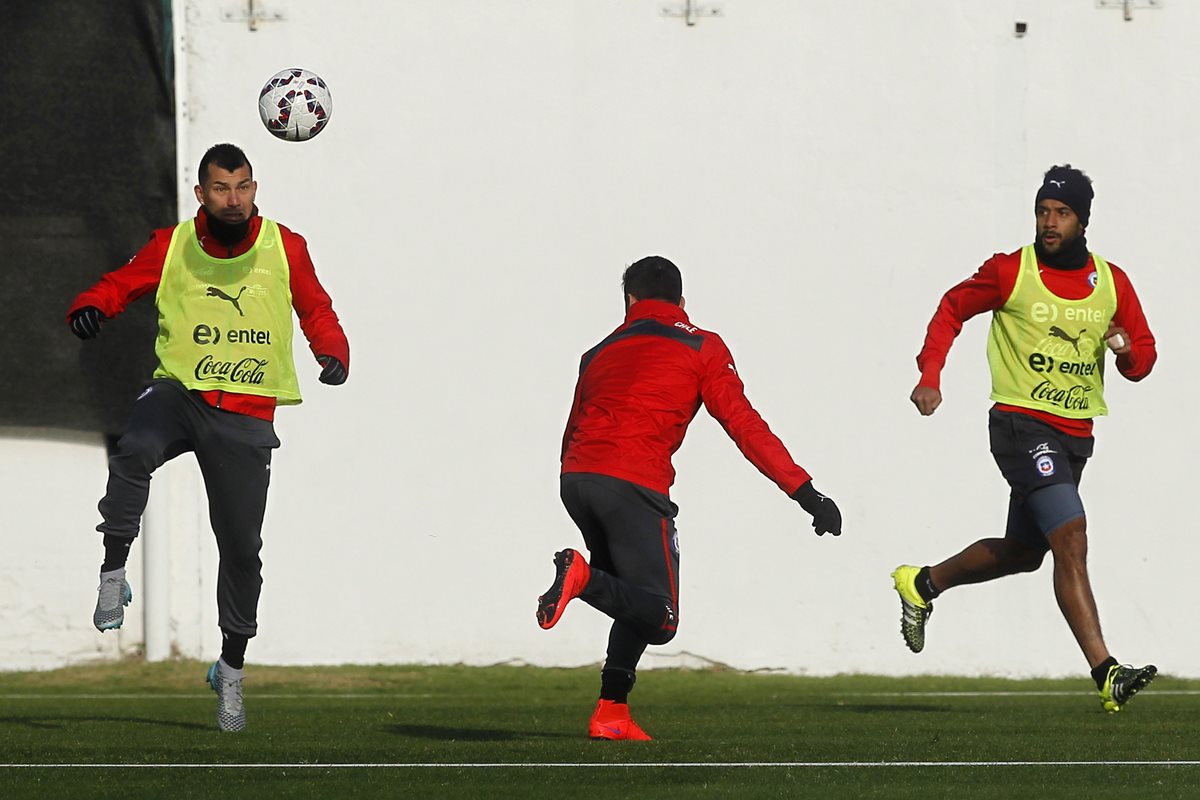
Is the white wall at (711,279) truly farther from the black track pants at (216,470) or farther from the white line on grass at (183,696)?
the black track pants at (216,470)

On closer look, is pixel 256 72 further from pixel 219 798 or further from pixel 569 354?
pixel 219 798

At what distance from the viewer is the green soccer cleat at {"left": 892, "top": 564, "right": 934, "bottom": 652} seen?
24.8ft

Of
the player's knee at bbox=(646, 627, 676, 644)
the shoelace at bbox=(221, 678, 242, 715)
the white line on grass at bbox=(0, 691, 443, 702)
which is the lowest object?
the white line on grass at bbox=(0, 691, 443, 702)

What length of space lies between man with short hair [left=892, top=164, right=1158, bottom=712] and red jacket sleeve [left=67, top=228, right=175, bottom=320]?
9.20ft

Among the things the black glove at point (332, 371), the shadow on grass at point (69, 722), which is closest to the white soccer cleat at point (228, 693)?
the shadow on grass at point (69, 722)

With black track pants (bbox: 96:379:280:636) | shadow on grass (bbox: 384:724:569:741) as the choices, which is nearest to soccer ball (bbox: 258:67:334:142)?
black track pants (bbox: 96:379:280:636)

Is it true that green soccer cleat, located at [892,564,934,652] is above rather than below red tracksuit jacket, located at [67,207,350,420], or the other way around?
below

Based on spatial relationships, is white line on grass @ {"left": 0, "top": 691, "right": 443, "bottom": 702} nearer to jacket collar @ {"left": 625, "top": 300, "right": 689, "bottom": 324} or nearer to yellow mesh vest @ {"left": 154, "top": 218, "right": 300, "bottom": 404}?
yellow mesh vest @ {"left": 154, "top": 218, "right": 300, "bottom": 404}

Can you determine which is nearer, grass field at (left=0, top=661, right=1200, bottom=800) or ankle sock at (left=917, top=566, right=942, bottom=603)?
grass field at (left=0, top=661, right=1200, bottom=800)

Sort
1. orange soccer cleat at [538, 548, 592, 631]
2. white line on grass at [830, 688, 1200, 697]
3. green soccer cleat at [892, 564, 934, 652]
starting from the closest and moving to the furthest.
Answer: orange soccer cleat at [538, 548, 592, 631] → green soccer cleat at [892, 564, 934, 652] → white line on grass at [830, 688, 1200, 697]

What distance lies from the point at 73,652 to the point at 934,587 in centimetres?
512

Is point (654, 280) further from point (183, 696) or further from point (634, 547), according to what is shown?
point (183, 696)

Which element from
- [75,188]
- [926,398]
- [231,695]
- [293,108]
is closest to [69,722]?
[231,695]

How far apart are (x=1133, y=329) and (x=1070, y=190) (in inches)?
24.0
